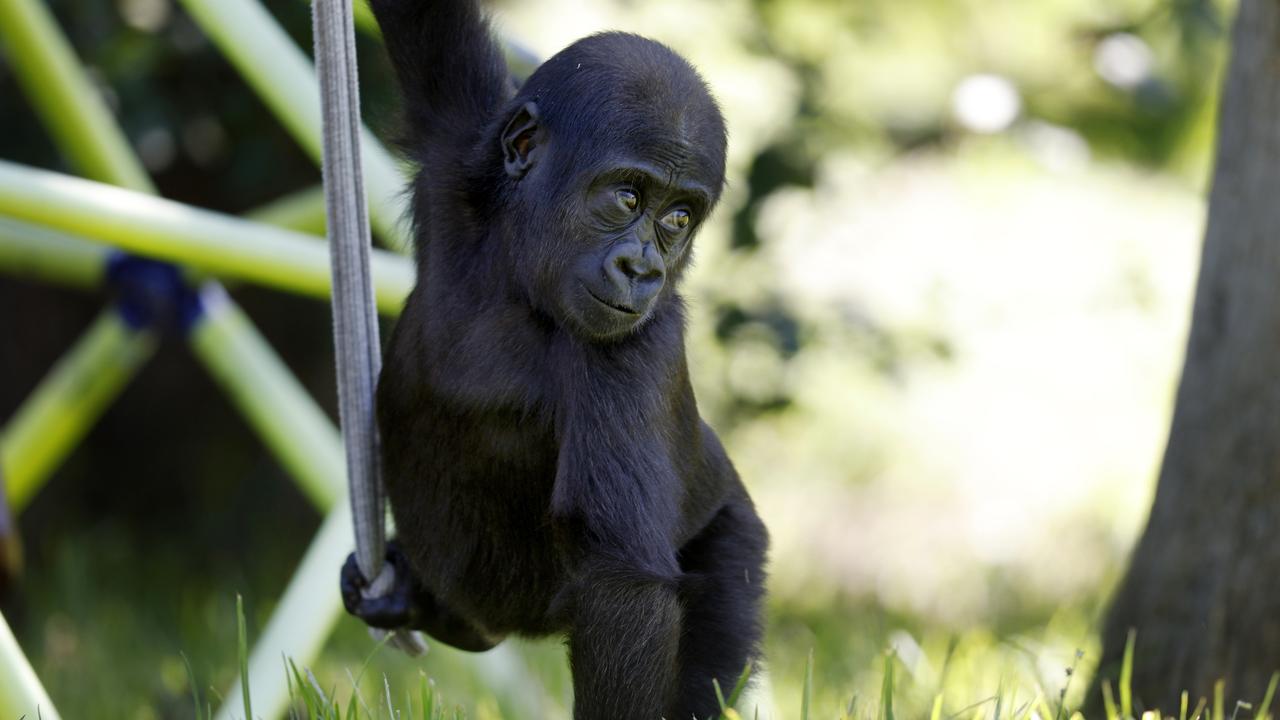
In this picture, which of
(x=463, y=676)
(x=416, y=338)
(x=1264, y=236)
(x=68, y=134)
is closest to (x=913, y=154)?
(x=1264, y=236)

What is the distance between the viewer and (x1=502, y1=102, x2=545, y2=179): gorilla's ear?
3238mm

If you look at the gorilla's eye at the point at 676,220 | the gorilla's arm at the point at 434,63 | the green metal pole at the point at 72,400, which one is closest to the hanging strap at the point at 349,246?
the gorilla's arm at the point at 434,63

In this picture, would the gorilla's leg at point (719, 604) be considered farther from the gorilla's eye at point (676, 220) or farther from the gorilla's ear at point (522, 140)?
the gorilla's ear at point (522, 140)

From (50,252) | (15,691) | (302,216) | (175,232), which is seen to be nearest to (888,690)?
(15,691)

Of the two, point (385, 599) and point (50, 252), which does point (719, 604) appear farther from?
point (50, 252)

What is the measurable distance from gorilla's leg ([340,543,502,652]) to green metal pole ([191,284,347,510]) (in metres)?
1.17

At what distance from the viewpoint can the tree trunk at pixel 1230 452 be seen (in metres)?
4.18

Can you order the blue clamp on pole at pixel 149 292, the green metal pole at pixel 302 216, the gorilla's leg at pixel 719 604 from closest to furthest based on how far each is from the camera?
the gorilla's leg at pixel 719 604 → the blue clamp on pole at pixel 149 292 → the green metal pole at pixel 302 216

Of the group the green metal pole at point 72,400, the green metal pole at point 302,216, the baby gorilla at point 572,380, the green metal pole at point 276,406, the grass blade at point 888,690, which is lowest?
the green metal pole at point 72,400

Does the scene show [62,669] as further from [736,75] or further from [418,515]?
[736,75]

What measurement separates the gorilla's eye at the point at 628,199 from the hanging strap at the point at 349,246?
0.60 m

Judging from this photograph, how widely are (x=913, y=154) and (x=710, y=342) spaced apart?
1.96 meters

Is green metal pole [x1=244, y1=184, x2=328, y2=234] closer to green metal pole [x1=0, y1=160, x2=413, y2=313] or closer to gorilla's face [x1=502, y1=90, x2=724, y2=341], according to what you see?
green metal pole [x1=0, y1=160, x2=413, y2=313]

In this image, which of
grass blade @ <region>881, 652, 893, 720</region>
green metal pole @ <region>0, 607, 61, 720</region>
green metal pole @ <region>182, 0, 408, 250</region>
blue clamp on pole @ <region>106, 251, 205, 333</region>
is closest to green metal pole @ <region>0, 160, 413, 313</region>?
green metal pole @ <region>182, 0, 408, 250</region>
